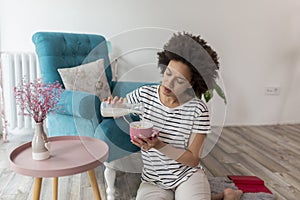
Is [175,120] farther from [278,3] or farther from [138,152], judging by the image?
[278,3]

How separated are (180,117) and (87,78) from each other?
92 cm

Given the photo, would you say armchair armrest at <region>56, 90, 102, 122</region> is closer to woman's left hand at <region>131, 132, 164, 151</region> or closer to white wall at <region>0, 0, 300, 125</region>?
woman's left hand at <region>131, 132, 164, 151</region>

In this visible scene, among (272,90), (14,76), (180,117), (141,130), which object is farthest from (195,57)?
(272,90)

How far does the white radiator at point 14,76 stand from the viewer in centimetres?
242

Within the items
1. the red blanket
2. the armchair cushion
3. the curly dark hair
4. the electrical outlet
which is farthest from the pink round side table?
the electrical outlet

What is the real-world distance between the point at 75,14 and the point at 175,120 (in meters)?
1.80

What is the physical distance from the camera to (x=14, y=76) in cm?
245

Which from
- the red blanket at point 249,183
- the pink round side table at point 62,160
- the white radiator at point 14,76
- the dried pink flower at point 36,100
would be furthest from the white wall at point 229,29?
the dried pink flower at point 36,100

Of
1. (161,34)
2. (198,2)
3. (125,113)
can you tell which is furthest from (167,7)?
(125,113)

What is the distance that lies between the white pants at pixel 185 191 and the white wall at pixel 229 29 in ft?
4.10

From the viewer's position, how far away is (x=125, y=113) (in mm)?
1164

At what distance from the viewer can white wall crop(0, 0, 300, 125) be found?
256cm

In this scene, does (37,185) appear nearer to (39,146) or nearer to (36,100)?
(39,146)

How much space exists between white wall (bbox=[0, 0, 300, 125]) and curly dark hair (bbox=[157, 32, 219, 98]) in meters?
1.22
